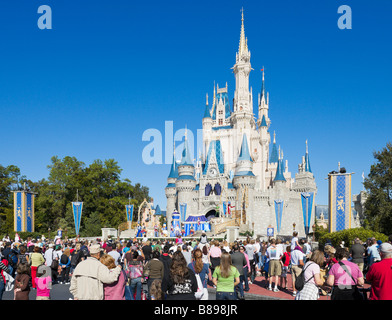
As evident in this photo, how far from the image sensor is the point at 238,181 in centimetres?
6075

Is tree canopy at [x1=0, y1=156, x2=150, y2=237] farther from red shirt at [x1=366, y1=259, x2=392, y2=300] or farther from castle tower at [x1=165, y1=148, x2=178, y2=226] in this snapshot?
red shirt at [x1=366, y1=259, x2=392, y2=300]

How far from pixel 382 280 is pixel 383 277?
0.05m

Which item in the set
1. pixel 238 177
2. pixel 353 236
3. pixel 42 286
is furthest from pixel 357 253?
pixel 238 177

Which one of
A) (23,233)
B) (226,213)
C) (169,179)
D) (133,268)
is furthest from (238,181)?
(133,268)

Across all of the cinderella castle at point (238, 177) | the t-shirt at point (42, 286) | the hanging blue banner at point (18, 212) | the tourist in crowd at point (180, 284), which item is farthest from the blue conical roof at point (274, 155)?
the tourist in crowd at point (180, 284)

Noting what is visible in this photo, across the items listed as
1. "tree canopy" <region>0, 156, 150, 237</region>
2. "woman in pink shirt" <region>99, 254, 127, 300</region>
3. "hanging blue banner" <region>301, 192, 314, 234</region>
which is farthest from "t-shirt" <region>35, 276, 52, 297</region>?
"tree canopy" <region>0, 156, 150, 237</region>

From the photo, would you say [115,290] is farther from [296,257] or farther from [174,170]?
[174,170]

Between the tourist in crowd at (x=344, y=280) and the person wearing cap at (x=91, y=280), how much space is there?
389 cm

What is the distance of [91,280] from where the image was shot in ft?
20.1

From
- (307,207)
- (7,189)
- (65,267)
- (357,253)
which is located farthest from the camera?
(7,189)

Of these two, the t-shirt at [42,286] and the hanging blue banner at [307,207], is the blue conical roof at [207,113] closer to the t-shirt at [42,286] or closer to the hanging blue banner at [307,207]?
the hanging blue banner at [307,207]

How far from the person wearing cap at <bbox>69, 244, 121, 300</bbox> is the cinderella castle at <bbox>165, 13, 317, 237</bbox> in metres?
40.3

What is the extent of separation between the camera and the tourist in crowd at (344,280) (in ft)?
22.1

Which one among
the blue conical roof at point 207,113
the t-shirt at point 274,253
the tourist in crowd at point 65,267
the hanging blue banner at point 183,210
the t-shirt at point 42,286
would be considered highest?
the blue conical roof at point 207,113
